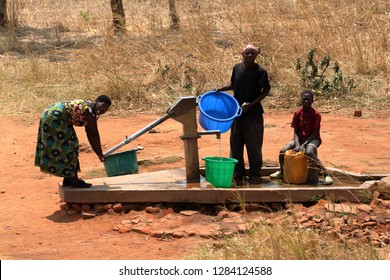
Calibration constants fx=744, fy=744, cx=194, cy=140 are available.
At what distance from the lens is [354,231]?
520 centimetres

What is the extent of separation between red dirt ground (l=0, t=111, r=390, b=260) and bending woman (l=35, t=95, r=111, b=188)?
43 cm

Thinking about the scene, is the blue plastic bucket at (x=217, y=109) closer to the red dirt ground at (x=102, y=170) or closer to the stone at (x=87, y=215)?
the red dirt ground at (x=102, y=170)

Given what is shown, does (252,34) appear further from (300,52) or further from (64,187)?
(64,187)

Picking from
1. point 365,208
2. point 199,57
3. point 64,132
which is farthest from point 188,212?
point 199,57

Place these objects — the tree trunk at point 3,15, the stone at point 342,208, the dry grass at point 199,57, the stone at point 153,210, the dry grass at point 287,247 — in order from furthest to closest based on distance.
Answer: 1. the tree trunk at point 3,15
2. the dry grass at point 199,57
3. the stone at point 153,210
4. the stone at point 342,208
5. the dry grass at point 287,247

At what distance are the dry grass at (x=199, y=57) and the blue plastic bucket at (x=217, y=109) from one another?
4.09m

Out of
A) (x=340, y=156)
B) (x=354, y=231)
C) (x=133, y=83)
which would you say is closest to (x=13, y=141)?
(x=133, y=83)

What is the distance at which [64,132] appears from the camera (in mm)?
6254

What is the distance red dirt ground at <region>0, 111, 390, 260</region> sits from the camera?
536 centimetres

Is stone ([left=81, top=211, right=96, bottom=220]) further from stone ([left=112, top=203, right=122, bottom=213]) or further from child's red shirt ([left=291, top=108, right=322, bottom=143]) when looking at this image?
child's red shirt ([left=291, top=108, right=322, bottom=143])

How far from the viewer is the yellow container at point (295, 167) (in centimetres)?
639

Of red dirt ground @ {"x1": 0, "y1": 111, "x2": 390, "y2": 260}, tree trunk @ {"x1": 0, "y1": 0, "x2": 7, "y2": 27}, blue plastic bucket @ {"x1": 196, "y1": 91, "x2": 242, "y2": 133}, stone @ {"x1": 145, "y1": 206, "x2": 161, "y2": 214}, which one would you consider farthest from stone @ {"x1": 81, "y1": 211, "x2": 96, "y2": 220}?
tree trunk @ {"x1": 0, "y1": 0, "x2": 7, "y2": 27}

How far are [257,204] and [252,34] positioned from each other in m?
6.52

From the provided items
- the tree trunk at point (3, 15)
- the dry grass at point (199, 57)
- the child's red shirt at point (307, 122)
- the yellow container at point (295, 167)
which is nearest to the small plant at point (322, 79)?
the dry grass at point (199, 57)
